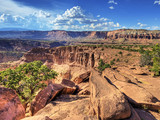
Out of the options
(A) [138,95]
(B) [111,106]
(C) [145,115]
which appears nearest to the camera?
(B) [111,106]

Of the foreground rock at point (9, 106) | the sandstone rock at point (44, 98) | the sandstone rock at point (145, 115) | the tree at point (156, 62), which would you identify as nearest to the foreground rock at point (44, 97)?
the sandstone rock at point (44, 98)

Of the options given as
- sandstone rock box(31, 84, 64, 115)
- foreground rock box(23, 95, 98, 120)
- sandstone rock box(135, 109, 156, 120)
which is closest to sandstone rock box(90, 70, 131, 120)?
foreground rock box(23, 95, 98, 120)

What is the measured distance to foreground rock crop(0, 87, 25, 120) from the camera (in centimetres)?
917

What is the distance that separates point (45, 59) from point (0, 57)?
62905mm

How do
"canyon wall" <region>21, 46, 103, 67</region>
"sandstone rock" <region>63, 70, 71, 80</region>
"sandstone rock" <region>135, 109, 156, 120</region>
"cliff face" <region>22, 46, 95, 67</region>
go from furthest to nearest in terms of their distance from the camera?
"cliff face" <region>22, 46, 95, 67</region> < "canyon wall" <region>21, 46, 103, 67</region> < "sandstone rock" <region>63, 70, 71, 80</region> < "sandstone rock" <region>135, 109, 156, 120</region>

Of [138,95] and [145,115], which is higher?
[138,95]

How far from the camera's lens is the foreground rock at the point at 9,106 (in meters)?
9.17

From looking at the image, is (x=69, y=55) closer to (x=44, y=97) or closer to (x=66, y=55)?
(x=66, y=55)

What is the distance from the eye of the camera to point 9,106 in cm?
970

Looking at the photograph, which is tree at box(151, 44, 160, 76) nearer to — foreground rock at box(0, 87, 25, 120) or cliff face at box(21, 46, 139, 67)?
cliff face at box(21, 46, 139, 67)

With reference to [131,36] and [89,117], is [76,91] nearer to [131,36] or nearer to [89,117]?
[89,117]

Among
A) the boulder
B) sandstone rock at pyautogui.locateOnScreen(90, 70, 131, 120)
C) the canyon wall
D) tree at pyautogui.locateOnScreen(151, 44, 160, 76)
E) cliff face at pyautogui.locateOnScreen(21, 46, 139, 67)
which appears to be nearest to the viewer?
sandstone rock at pyautogui.locateOnScreen(90, 70, 131, 120)

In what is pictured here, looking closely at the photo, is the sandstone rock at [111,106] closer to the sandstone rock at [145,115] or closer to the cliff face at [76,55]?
the sandstone rock at [145,115]

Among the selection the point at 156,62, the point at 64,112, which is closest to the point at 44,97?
the point at 64,112
